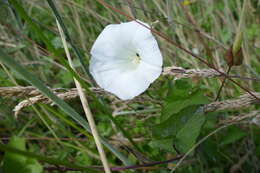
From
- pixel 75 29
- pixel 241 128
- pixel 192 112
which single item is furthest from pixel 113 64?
pixel 75 29

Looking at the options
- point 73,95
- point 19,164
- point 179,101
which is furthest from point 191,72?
point 19,164

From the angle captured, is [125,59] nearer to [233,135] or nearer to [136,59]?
[136,59]

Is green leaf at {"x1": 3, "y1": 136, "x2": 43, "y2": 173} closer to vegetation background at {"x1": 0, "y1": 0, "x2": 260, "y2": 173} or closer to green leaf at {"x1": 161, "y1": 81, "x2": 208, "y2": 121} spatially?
vegetation background at {"x1": 0, "y1": 0, "x2": 260, "y2": 173}

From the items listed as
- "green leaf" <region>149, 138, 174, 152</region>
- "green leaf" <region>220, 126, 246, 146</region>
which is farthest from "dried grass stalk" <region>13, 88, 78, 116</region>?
"green leaf" <region>220, 126, 246, 146</region>

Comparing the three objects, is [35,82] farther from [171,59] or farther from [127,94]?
[171,59]

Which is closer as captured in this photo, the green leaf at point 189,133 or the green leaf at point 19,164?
the green leaf at point 19,164

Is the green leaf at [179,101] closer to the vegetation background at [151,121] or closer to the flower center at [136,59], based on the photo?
the vegetation background at [151,121]

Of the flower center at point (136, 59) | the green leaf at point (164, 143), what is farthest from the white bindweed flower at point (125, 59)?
the green leaf at point (164, 143)
